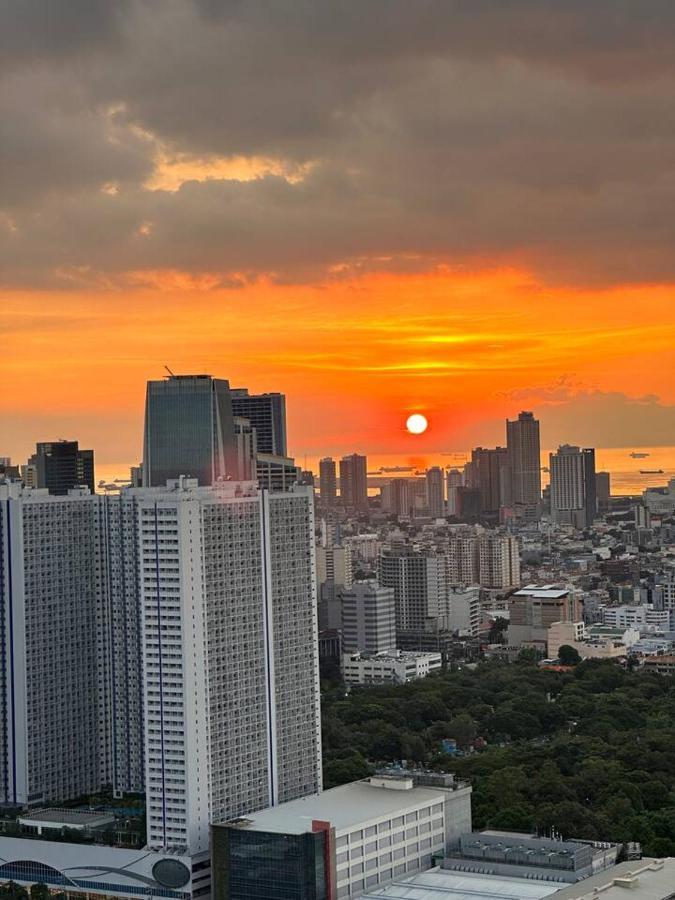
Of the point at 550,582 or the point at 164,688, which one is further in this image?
the point at 550,582

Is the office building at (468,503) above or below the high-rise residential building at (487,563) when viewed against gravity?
above

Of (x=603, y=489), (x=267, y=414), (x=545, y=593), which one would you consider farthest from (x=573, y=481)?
(x=267, y=414)

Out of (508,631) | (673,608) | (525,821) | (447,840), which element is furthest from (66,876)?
(673,608)

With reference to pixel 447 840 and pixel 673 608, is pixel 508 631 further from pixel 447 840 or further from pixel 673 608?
pixel 447 840

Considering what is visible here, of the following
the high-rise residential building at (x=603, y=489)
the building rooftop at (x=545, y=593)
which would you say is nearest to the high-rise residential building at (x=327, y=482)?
the high-rise residential building at (x=603, y=489)

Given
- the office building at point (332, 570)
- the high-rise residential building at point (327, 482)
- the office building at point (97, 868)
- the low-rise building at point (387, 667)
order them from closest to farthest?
the office building at point (97, 868) < the low-rise building at point (387, 667) < the office building at point (332, 570) < the high-rise residential building at point (327, 482)

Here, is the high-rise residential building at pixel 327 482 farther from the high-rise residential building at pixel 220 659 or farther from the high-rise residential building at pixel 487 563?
the high-rise residential building at pixel 220 659
